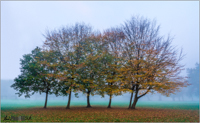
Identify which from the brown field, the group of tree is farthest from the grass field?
the group of tree

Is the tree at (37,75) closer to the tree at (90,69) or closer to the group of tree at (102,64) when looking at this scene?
the group of tree at (102,64)

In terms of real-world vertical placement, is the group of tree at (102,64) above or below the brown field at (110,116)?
above

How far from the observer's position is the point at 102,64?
25594mm

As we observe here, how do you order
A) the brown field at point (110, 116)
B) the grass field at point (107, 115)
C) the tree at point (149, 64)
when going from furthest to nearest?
the tree at point (149, 64)
the grass field at point (107, 115)
the brown field at point (110, 116)

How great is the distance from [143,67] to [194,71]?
81.3m

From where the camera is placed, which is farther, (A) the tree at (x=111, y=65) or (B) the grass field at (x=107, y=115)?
(A) the tree at (x=111, y=65)

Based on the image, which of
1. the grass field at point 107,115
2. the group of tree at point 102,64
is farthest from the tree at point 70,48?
the grass field at point 107,115

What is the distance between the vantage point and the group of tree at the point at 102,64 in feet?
76.2

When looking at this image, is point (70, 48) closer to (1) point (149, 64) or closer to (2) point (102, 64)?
(2) point (102, 64)

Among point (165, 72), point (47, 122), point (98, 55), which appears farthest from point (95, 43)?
point (47, 122)

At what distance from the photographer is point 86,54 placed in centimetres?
2538

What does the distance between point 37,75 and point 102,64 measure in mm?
11432

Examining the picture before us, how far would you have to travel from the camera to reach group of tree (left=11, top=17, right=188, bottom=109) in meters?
23.2

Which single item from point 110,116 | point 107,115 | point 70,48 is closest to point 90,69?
point 70,48
